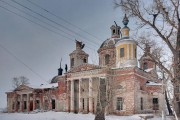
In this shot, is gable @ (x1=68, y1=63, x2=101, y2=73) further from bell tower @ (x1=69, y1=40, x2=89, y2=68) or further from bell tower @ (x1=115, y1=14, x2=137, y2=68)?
bell tower @ (x1=69, y1=40, x2=89, y2=68)

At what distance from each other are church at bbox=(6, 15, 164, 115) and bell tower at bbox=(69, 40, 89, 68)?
6.7 inches

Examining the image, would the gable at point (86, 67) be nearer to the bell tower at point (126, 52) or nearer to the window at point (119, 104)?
the bell tower at point (126, 52)

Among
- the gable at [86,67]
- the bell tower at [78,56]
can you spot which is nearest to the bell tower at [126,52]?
the gable at [86,67]

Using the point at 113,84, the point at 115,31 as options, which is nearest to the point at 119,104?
the point at 113,84

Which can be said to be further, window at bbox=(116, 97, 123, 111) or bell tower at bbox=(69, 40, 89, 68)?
bell tower at bbox=(69, 40, 89, 68)

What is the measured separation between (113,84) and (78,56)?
1528 cm

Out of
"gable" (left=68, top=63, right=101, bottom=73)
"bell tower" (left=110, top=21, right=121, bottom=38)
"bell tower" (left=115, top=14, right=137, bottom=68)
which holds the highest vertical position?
"bell tower" (left=110, top=21, right=121, bottom=38)

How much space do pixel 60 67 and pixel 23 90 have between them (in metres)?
10.0

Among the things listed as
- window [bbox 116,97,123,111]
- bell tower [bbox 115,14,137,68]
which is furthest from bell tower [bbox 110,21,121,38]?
window [bbox 116,97,123,111]

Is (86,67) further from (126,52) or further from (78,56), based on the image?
(78,56)

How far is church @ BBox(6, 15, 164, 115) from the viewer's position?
110 ft

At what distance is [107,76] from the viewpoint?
113 ft

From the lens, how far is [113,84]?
30922mm

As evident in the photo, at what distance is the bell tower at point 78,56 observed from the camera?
44966 mm
